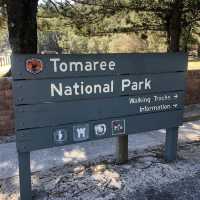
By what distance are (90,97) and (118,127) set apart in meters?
0.49

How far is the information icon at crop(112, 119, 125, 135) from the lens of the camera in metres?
3.75

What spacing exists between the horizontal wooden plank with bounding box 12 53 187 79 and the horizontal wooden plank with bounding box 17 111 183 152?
51 centimetres

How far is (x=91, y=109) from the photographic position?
11.8 ft


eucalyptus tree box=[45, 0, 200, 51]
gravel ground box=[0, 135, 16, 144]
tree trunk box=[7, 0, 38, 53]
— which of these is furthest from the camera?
eucalyptus tree box=[45, 0, 200, 51]

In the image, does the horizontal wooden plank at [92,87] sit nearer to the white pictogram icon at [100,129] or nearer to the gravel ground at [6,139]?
the white pictogram icon at [100,129]

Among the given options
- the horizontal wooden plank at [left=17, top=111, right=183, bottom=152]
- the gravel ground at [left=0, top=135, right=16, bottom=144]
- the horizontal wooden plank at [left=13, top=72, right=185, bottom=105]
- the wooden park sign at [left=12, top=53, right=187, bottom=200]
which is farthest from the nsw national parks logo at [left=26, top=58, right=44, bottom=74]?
the gravel ground at [left=0, top=135, right=16, bottom=144]

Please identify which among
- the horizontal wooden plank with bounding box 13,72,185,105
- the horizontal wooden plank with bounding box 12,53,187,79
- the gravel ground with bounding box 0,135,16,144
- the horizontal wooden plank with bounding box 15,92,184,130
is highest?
the horizontal wooden plank with bounding box 12,53,187,79

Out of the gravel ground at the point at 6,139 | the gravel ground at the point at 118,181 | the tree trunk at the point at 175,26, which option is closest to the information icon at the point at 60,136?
the gravel ground at the point at 118,181

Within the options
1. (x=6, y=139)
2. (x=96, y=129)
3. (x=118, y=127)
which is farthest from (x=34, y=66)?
(x=6, y=139)

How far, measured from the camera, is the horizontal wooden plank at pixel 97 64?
3.14 metres

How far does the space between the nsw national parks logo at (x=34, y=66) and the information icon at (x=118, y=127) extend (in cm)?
102

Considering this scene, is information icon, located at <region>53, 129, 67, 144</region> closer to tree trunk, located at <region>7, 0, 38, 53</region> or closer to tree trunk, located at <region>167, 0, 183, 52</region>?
tree trunk, located at <region>7, 0, 38, 53</region>

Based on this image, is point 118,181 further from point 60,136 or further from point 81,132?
point 60,136

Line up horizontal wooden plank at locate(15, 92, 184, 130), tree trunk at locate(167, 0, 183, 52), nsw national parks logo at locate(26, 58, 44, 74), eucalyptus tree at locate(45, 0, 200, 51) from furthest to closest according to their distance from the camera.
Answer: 1. eucalyptus tree at locate(45, 0, 200, 51)
2. tree trunk at locate(167, 0, 183, 52)
3. horizontal wooden plank at locate(15, 92, 184, 130)
4. nsw national parks logo at locate(26, 58, 44, 74)
